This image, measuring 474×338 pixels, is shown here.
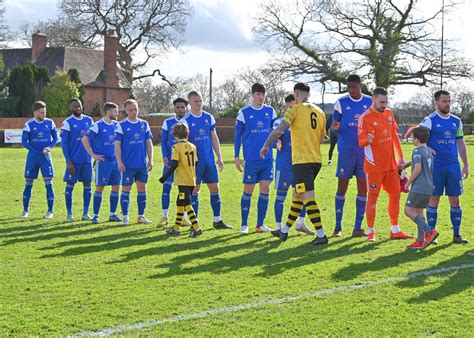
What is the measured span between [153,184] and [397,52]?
37.4 m

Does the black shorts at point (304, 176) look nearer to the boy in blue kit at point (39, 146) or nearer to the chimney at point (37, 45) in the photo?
the boy in blue kit at point (39, 146)

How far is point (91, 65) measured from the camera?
72250 mm

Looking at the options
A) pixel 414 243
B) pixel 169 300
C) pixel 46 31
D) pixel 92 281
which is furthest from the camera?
pixel 46 31

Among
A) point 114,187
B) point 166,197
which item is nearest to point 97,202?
point 114,187

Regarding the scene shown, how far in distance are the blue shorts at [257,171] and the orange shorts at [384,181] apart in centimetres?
181

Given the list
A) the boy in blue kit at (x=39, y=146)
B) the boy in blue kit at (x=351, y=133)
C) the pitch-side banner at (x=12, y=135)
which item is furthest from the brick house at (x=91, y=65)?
the boy in blue kit at (x=351, y=133)

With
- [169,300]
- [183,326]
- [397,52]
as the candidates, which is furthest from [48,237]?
[397,52]

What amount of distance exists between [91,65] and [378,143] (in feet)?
218

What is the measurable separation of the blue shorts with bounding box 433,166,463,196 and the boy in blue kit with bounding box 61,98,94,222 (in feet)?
21.0

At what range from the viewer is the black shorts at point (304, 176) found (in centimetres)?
896

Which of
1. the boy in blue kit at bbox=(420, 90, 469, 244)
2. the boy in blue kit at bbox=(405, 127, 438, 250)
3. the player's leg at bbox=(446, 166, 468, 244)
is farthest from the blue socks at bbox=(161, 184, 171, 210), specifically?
the player's leg at bbox=(446, 166, 468, 244)

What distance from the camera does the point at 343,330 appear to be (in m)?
5.35

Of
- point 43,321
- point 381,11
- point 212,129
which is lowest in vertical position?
point 43,321

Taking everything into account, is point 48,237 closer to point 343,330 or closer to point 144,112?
point 343,330
